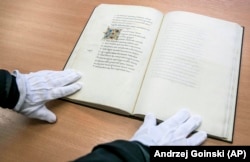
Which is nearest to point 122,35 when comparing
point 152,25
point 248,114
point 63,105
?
point 152,25

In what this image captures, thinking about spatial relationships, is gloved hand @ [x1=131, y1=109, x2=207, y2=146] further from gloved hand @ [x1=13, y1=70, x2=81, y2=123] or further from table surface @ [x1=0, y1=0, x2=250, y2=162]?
gloved hand @ [x1=13, y1=70, x2=81, y2=123]

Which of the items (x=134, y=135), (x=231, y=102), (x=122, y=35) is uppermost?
(x=122, y=35)

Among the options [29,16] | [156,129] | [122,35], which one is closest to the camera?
[156,129]

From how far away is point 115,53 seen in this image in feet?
2.30

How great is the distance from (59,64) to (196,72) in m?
0.35

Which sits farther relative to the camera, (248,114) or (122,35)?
(122,35)

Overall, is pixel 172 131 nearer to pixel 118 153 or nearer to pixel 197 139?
pixel 197 139

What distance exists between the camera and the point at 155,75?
652mm

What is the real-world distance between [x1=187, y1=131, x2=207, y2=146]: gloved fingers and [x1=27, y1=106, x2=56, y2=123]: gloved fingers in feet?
1.01

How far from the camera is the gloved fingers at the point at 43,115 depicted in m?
0.64

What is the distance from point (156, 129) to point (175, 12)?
33 cm

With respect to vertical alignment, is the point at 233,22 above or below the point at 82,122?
above

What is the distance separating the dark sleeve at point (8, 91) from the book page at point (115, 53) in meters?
0.13

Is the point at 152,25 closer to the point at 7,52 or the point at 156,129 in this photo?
the point at 156,129
